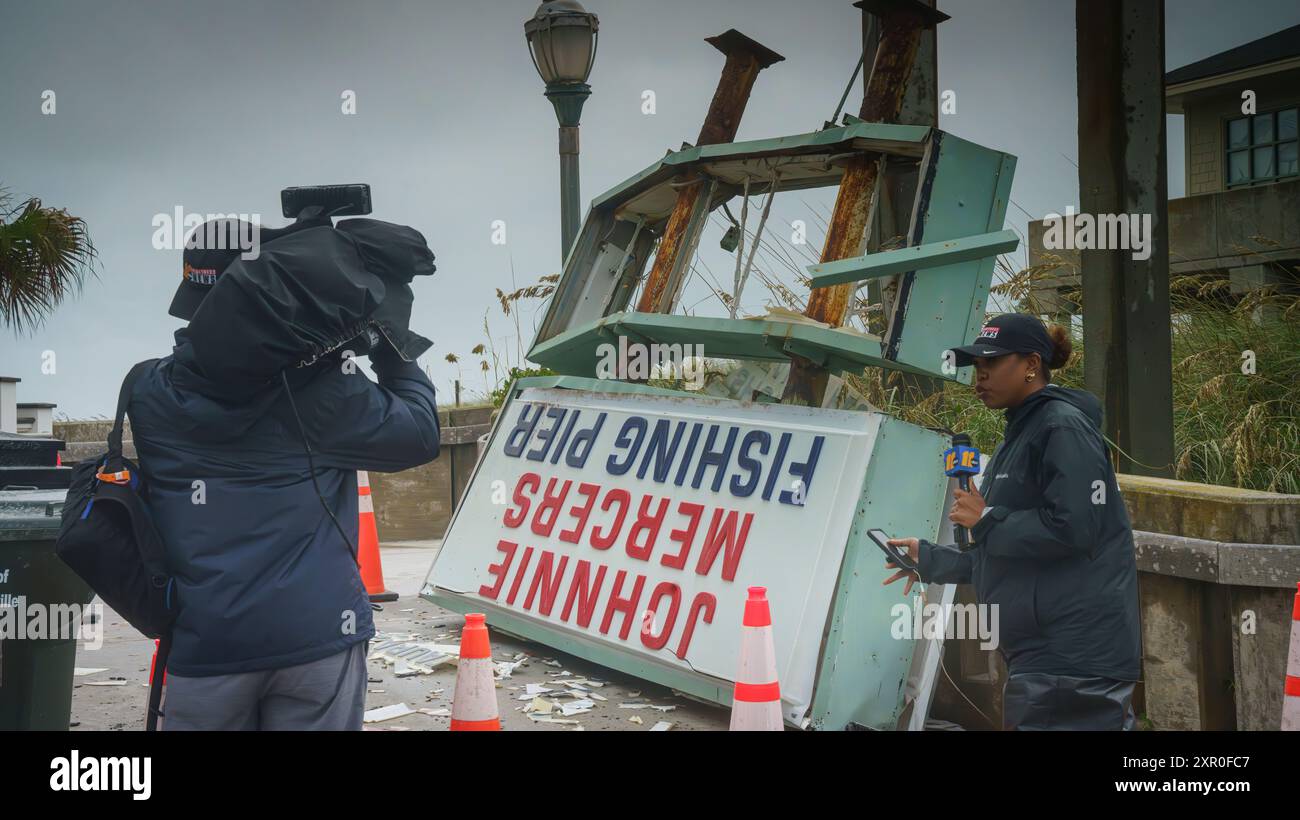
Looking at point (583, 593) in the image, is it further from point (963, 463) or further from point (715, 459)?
point (963, 463)

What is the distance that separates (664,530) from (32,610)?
272cm

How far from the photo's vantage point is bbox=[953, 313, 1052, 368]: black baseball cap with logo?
11.1 feet

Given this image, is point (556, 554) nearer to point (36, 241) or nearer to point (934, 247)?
point (934, 247)

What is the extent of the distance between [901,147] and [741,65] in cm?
173

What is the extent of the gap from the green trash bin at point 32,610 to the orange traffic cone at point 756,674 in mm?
2406

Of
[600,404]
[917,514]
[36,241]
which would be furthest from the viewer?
[36,241]

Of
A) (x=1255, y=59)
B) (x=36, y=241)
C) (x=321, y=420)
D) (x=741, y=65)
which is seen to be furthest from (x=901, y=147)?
(x=1255, y=59)

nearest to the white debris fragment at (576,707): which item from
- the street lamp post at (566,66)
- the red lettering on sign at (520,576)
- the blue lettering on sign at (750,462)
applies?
the red lettering on sign at (520,576)

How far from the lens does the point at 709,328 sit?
5.49 m

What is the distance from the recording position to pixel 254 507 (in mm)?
2619

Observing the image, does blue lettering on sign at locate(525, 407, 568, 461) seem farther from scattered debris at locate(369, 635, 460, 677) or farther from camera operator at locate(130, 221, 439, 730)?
camera operator at locate(130, 221, 439, 730)

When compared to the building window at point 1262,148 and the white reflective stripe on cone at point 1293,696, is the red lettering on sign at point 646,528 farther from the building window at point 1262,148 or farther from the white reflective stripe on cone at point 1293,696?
the building window at point 1262,148

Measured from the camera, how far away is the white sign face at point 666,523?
15.7ft

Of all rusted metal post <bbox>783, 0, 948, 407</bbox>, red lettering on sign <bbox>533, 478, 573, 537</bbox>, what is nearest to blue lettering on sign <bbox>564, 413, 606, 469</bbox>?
red lettering on sign <bbox>533, 478, 573, 537</bbox>
